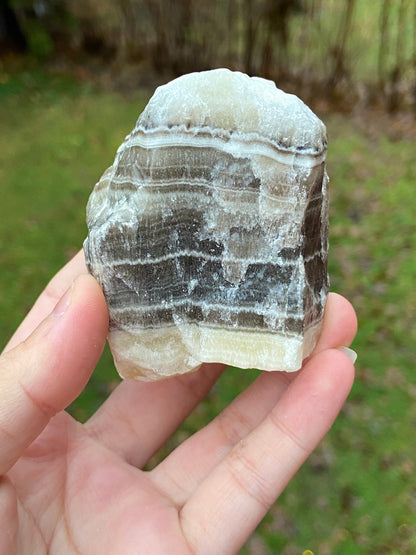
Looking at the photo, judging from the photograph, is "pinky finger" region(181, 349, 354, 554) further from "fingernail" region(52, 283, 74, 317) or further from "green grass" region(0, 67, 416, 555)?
"green grass" region(0, 67, 416, 555)

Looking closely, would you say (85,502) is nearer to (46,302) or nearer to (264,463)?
(264,463)

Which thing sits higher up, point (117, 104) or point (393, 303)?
point (117, 104)

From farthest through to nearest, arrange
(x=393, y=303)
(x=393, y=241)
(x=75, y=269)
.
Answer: (x=393, y=241), (x=393, y=303), (x=75, y=269)

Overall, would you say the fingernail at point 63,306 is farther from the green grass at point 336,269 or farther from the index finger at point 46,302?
the green grass at point 336,269

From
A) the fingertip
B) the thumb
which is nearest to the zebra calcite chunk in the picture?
the fingertip

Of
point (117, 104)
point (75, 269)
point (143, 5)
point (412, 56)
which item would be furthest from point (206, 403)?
point (143, 5)

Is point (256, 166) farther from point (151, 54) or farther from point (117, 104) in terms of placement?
point (151, 54)
